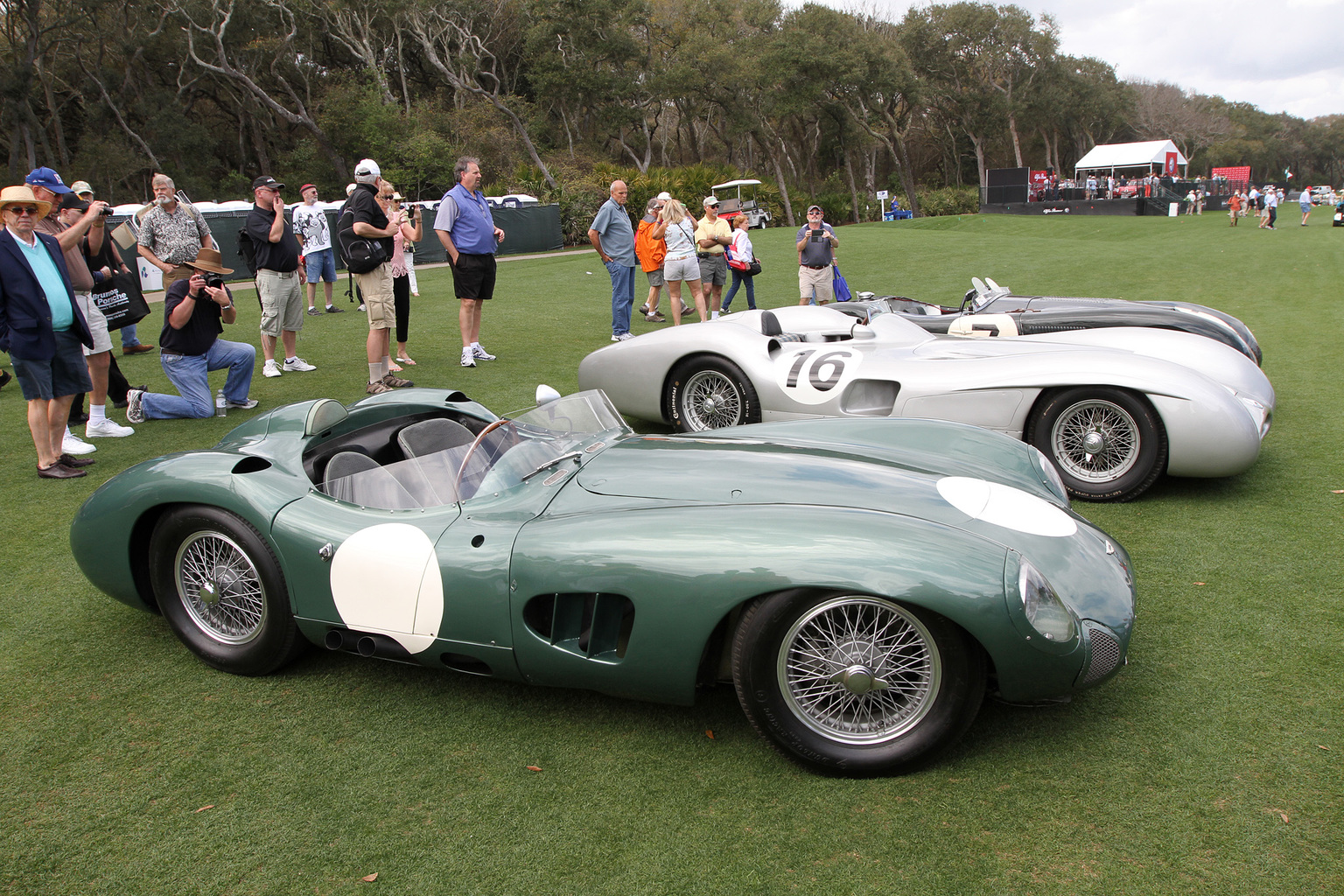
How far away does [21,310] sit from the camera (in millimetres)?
5348

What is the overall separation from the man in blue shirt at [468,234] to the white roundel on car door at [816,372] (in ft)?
11.9

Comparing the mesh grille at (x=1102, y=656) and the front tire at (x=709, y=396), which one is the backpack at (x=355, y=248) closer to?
the front tire at (x=709, y=396)

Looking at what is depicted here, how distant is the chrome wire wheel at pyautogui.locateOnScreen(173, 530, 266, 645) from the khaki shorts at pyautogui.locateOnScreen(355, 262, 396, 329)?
173 inches

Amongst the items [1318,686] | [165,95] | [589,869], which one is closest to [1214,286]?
[1318,686]

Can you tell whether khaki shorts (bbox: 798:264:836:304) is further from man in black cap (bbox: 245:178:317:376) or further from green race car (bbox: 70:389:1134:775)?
green race car (bbox: 70:389:1134:775)

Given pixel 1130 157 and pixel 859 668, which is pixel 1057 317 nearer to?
pixel 859 668

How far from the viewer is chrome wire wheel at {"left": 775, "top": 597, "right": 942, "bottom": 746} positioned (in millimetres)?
2611

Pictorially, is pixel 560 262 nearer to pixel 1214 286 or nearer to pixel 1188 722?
pixel 1214 286

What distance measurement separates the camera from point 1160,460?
482cm

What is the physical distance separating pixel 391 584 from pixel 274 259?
20.2 ft

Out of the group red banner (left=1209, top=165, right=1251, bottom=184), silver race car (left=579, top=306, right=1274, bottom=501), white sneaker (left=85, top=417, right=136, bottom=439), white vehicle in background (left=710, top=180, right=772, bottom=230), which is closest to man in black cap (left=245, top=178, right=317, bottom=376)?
white sneaker (left=85, top=417, right=136, bottom=439)

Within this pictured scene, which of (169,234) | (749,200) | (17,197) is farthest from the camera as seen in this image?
(749,200)

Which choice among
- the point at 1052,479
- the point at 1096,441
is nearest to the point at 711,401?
the point at 1096,441

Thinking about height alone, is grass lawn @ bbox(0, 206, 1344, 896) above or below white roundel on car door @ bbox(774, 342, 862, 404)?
below
